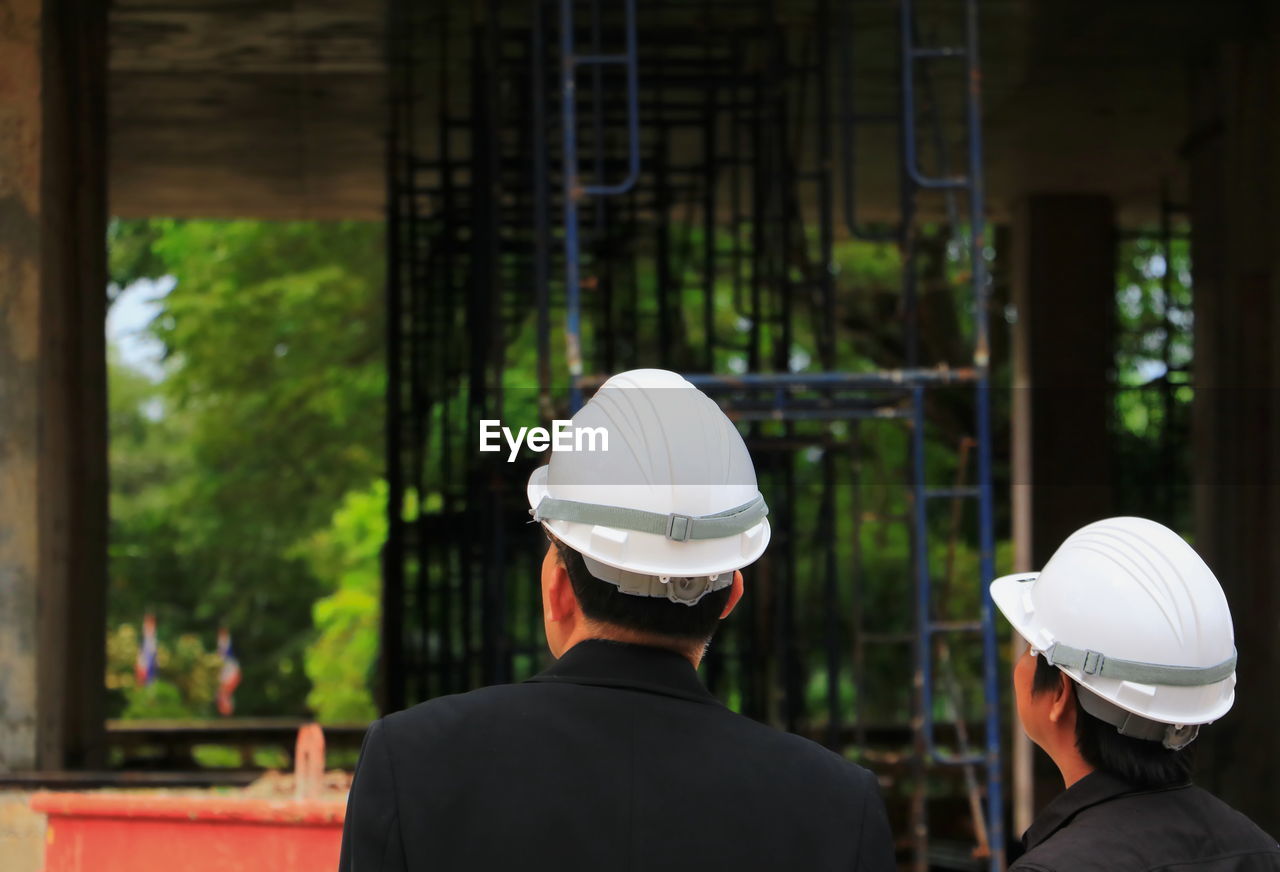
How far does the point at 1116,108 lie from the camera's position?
13141 millimetres

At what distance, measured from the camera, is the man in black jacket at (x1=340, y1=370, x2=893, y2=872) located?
1.82 metres

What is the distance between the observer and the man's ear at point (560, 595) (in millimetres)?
2012

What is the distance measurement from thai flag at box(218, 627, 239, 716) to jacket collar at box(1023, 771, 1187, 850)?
19904 mm

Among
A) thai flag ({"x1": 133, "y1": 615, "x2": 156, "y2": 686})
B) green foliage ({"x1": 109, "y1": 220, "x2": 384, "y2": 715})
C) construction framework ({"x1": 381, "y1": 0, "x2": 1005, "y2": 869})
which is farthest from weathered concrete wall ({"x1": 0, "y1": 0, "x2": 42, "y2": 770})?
thai flag ({"x1": 133, "y1": 615, "x2": 156, "y2": 686})

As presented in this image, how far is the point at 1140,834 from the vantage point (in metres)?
2.23

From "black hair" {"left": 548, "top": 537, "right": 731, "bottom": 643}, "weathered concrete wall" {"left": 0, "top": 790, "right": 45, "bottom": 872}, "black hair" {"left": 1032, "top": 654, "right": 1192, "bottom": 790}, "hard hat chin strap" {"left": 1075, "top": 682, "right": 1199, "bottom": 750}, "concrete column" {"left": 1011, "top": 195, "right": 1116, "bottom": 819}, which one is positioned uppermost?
"concrete column" {"left": 1011, "top": 195, "right": 1116, "bottom": 819}

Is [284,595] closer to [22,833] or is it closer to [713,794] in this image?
[22,833]

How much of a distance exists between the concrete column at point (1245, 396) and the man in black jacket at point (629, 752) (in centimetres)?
1024

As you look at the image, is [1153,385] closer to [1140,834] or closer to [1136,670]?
[1136,670]

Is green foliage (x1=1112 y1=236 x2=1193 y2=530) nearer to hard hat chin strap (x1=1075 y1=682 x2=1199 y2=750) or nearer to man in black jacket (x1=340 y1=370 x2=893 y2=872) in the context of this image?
hard hat chin strap (x1=1075 y1=682 x2=1199 y2=750)

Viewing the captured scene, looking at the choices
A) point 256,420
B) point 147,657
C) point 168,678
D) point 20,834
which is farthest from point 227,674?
point 20,834

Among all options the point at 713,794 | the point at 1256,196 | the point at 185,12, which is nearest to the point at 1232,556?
the point at 1256,196

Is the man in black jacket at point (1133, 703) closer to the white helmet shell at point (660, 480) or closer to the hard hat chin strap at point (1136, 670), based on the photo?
the hard hat chin strap at point (1136, 670)

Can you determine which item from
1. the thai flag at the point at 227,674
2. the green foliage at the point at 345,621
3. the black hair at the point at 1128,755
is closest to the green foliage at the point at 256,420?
the thai flag at the point at 227,674
